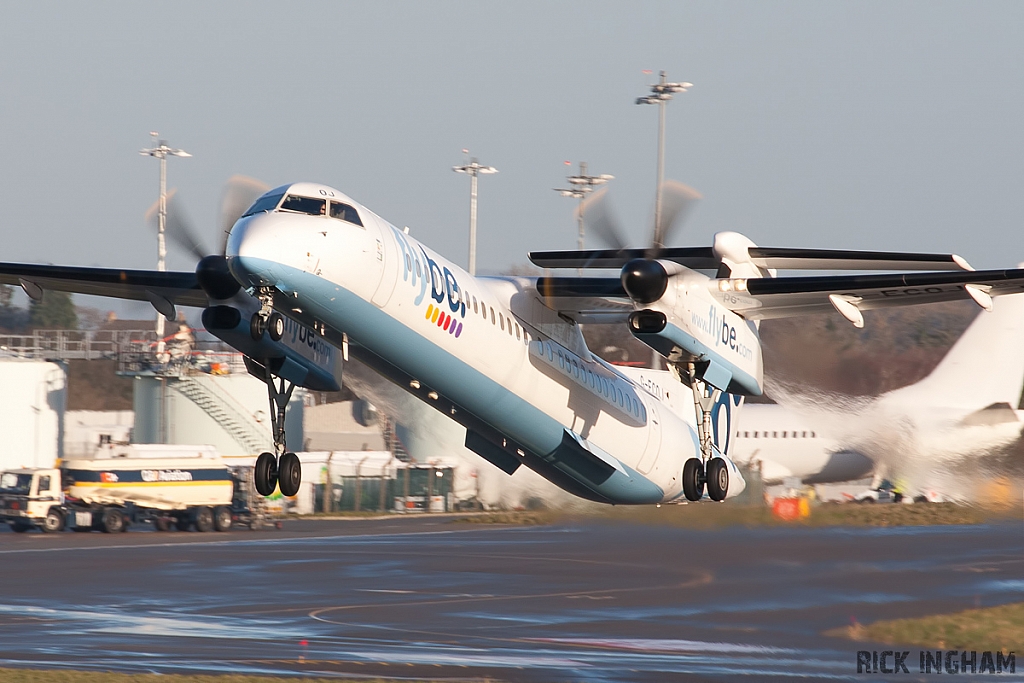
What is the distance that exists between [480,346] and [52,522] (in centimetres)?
2901

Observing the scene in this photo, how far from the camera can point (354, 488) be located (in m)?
53.2

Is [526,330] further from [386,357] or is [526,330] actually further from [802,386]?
[802,386]

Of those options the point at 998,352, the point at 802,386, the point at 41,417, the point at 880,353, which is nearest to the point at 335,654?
the point at 802,386

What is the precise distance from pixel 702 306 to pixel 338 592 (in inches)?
595

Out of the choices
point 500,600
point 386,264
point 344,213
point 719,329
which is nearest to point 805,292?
point 719,329

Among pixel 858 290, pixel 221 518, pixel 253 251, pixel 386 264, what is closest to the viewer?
pixel 253 251

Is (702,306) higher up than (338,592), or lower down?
higher up

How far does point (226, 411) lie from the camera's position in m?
54.3

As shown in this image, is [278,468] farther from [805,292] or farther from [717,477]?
[805,292]

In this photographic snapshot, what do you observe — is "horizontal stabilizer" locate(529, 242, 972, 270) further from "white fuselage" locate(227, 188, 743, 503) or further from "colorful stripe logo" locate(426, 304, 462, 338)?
"colorful stripe logo" locate(426, 304, 462, 338)

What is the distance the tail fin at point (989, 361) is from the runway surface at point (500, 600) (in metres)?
4.22

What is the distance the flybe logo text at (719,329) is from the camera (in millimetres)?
19328

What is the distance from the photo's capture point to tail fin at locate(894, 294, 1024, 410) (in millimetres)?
35344

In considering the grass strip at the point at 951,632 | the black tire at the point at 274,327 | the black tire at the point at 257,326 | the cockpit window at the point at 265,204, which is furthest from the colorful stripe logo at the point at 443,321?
the grass strip at the point at 951,632
